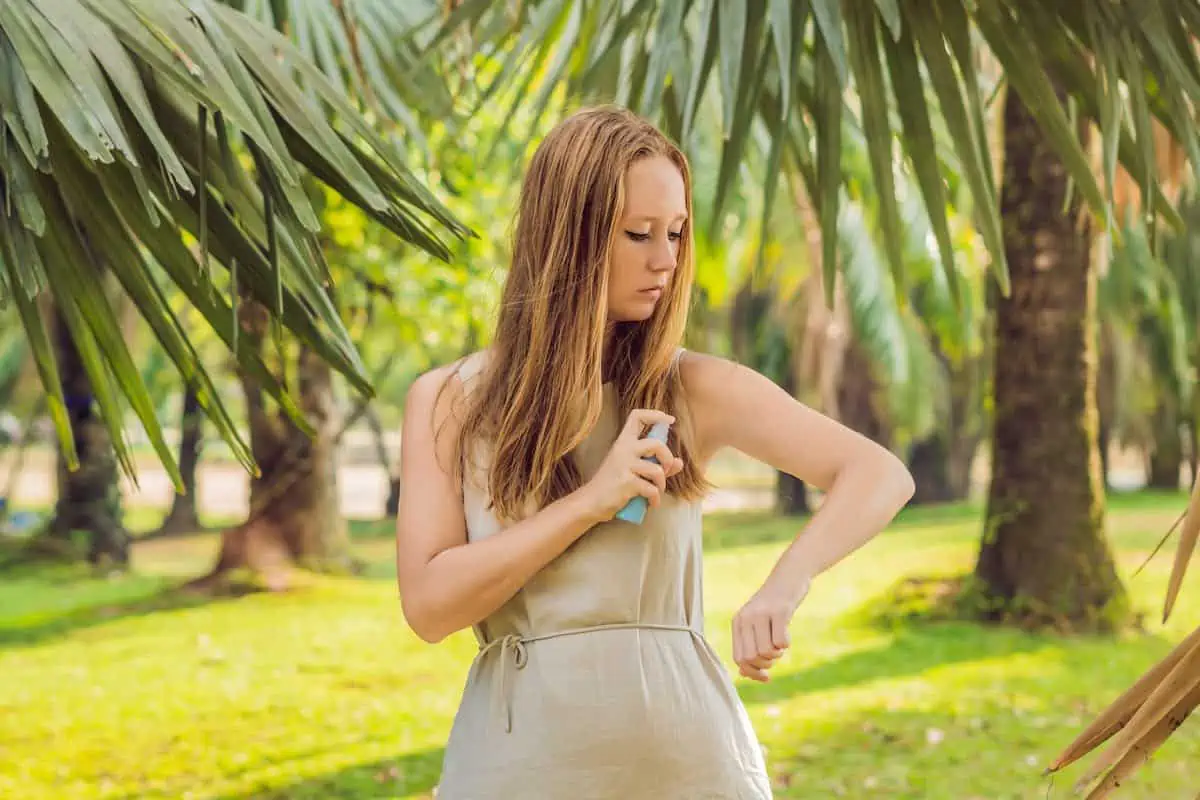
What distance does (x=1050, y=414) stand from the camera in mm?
8680

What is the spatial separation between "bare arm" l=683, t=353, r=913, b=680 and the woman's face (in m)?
0.11

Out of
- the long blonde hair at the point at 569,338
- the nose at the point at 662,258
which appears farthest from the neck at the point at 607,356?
the nose at the point at 662,258

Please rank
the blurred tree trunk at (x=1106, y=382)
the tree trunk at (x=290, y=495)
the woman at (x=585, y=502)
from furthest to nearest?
the blurred tree trunk at (x=1106, y=382)
the tree trunk at (x=290, y=495)
the woman at (x=585, y=502)

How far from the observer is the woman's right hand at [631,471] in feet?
5.49

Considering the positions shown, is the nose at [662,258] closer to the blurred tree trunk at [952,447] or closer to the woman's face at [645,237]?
the woman's face at [645,237]

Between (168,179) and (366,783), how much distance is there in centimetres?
390

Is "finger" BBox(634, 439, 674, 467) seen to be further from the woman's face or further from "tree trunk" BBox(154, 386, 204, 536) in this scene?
"tree trunk" BBox(154, 386, 204, 536)

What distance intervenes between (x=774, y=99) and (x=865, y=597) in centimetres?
781

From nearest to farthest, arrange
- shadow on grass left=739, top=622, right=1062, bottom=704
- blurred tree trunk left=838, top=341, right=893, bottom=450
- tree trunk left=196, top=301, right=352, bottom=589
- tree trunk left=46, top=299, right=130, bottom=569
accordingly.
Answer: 1. shadow on grass left=739, top=622, right=1062, bottom=704
2. tree trunk left=196, top=301, right=352, bottom=589
3. tree trunk left=46, top=299, right=130, bottom=569
4. blurred tree trunk left=838, top=341, right=893, bottom=450

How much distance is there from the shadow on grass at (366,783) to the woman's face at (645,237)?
14.5ft

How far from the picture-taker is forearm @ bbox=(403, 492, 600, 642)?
1713 mm

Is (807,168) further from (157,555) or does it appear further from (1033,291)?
A: (157,555)

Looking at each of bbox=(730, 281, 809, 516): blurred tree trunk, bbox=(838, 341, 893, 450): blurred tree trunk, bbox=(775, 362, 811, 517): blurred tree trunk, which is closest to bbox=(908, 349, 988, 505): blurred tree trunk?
bbox=(838, 341, 893, 450): blurred tree trunk

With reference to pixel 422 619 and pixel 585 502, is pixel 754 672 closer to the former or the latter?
pixel 585 502
